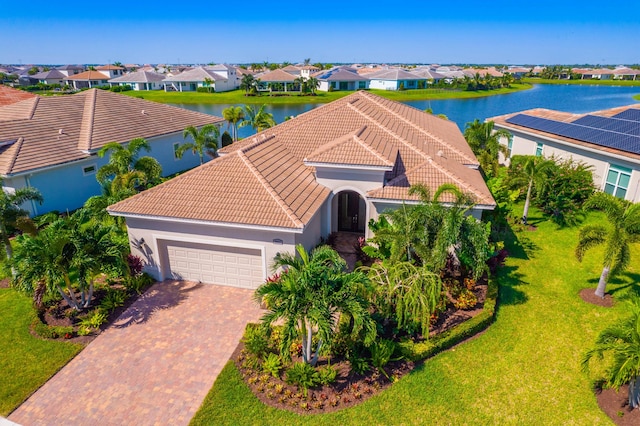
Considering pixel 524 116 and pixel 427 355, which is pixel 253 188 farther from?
pixel 524 116

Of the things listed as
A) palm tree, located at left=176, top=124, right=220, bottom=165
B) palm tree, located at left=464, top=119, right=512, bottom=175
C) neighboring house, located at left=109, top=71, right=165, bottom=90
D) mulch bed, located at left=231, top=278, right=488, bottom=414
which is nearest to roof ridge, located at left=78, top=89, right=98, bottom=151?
palm tree, located at left=176, top=124, right=220, bottom=165

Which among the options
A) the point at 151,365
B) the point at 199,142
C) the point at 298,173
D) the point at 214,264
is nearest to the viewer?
the point at 151,365

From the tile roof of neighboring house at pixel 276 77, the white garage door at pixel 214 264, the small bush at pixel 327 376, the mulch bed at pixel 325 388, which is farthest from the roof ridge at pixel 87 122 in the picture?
the tile roof of neighboring house at pixel 276 77

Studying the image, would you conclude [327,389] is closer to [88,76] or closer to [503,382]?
[503,382]

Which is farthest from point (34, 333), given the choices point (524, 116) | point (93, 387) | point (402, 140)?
point (524, 116)

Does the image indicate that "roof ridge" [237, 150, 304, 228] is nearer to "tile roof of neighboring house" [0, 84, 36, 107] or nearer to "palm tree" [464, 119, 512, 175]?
"palm tree" [464, 119, 512, 175]

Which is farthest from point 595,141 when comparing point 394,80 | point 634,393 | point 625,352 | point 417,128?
point 394,80
